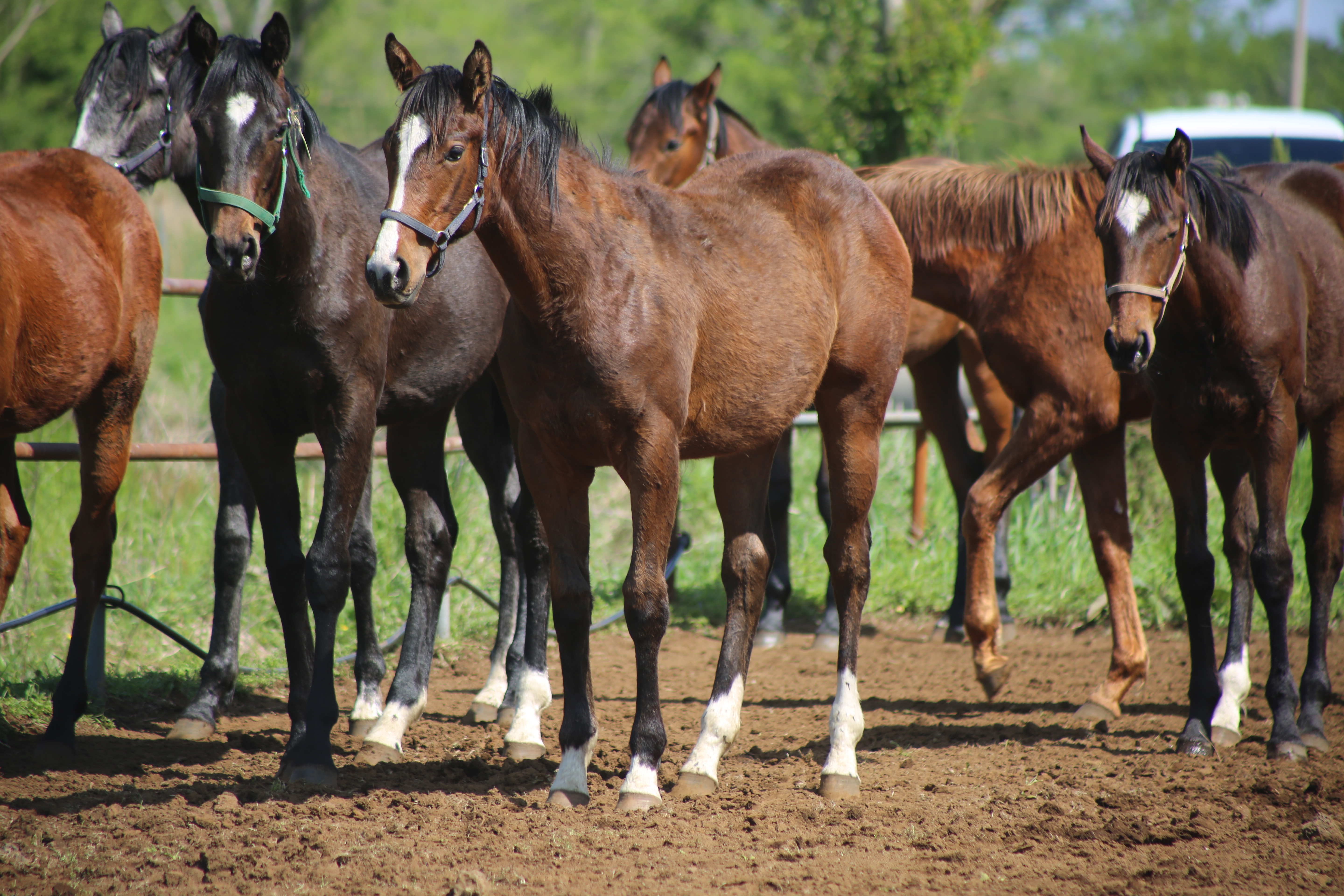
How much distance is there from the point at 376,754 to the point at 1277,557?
3413 mm

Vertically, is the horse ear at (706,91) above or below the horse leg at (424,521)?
above

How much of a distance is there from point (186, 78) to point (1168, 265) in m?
3.47

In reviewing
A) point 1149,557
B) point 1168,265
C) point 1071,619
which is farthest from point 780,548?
point 1168,265

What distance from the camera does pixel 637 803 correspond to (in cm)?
330

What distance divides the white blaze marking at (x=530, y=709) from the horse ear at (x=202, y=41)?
2401mm

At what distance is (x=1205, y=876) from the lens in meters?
2.86

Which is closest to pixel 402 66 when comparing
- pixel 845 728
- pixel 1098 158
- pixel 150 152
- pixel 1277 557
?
pixel 150 152

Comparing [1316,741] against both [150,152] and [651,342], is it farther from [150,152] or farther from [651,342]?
[150,152]

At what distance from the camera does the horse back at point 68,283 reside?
368 cm

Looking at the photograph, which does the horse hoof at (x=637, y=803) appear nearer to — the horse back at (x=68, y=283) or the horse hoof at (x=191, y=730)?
the horse hoof at (x=191, y=730)

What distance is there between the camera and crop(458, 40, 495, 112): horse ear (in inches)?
117

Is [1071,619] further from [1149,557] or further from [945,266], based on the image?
[945,266]

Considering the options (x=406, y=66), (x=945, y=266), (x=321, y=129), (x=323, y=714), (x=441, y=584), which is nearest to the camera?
(x=406, y=66)

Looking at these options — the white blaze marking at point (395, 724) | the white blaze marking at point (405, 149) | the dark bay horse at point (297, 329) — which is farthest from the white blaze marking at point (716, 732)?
the white blaze marking at point (405, 149)
